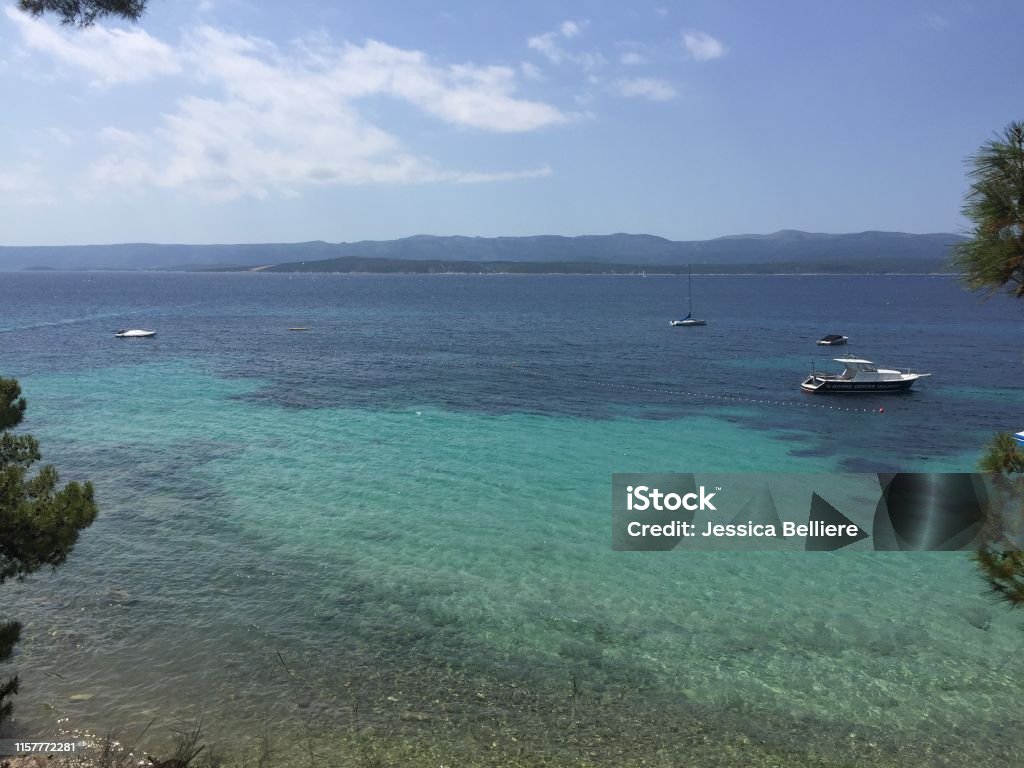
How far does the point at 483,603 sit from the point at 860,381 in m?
38.2

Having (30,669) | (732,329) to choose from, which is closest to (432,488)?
(30,669)

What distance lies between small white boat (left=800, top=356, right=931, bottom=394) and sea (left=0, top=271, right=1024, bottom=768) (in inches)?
209

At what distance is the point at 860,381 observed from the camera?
1844 inches

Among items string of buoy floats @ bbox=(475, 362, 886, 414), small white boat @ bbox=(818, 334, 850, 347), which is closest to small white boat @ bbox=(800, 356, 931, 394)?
string of buoy floats @ bbox=(475, 362, 886, 414)

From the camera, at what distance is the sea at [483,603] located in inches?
497

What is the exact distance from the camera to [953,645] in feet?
50.7

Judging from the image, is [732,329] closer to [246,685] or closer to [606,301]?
[606,301]

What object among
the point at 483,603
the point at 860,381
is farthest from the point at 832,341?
the point at 483,603

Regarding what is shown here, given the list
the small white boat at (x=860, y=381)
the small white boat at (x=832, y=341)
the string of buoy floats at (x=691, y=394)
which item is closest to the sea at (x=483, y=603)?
the string of buoy floats at (x=691, y=394)

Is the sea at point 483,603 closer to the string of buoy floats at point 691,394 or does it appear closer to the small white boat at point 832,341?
the string of buoy floats at point 691,394

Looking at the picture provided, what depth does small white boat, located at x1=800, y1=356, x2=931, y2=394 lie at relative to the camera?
46.5m

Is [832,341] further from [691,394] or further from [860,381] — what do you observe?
[691,394]

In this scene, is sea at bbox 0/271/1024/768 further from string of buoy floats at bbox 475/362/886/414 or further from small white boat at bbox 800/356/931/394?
small white boat at bbox 800/356/931/394

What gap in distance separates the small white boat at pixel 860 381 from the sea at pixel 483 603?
532 centimetres
